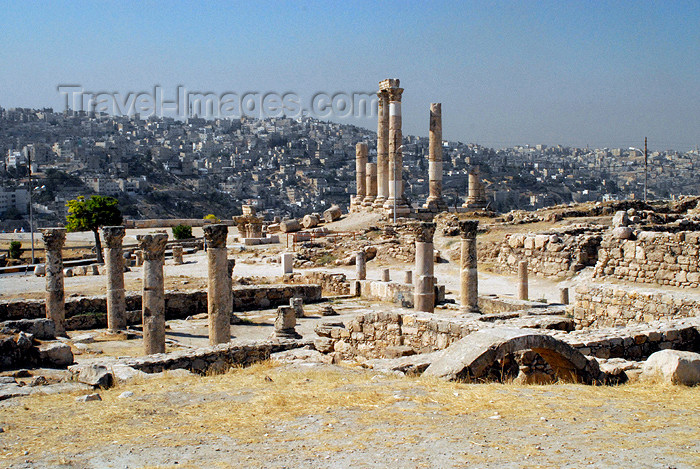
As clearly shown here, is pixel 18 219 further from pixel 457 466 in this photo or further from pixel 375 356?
pixel 457 466

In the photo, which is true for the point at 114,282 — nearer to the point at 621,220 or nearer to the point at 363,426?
the point at 363,426

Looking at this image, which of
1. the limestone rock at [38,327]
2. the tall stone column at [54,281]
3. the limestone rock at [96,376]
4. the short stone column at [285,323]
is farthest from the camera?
the tall stone column at [54,281]

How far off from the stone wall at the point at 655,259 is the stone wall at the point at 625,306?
1208mm

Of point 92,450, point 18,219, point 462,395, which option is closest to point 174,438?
point 92,450

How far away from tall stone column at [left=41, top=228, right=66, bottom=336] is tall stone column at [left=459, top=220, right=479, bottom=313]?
937cm

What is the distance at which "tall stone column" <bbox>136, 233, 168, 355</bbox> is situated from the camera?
13.5m

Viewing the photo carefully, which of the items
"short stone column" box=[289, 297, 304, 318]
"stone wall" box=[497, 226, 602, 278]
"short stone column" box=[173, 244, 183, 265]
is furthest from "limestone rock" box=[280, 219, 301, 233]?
"short stone column" box=[289, 297, 304, 318]

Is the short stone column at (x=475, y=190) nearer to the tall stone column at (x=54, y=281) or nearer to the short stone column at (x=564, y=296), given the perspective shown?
the short stone column at (x=564, y=296)

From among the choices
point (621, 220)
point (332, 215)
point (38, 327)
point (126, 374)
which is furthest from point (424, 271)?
point (332, 215)

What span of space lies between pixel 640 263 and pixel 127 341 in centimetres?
1112

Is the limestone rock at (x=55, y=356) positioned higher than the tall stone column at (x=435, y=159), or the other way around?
the tall stone column at (x=435, y=159)

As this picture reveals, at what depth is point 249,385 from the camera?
8.54 meters

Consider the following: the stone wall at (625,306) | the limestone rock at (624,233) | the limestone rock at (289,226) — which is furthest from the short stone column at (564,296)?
the limestone rock at (289,226)

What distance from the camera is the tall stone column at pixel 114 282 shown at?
16.6m
